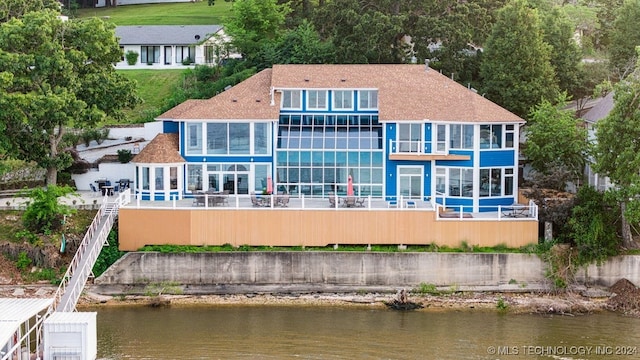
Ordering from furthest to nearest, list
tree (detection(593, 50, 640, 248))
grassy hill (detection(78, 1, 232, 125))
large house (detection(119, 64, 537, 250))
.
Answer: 1. grassy hill (detection(78, 1, 232, 125))
2. large house (detection(119, 64, 537, 250))
3. tree (detection(593, 50, 640, 248))

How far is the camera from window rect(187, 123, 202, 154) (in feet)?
199

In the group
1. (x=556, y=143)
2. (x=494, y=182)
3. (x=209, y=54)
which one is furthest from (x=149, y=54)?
(x=556, y=143)

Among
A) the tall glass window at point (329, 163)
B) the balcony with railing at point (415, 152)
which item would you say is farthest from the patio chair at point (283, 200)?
the balcony with railing at point (415, 152)

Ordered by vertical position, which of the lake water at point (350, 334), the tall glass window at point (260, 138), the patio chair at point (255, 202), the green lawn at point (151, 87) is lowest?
the lake water at point (350, 334)

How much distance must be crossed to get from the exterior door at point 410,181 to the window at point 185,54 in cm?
3222

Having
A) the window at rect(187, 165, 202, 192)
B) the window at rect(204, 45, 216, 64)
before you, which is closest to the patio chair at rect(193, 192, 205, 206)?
the window at rect(187, 165, 202, 192)

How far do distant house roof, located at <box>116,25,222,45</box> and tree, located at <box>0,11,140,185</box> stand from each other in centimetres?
2569

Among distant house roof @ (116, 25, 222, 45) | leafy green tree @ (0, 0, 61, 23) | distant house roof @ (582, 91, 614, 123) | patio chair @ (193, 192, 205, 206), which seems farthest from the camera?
distant house roof @ (116, 25, 222, 45)

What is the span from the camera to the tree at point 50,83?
58.8 m

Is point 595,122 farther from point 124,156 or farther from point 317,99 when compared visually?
point 124,156

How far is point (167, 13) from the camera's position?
369ft

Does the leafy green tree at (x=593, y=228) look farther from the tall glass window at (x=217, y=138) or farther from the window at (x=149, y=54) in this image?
the window at (x=149, y=54)

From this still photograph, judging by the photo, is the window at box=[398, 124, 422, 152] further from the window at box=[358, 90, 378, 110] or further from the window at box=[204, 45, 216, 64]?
the window at box=[204, 45, 216, 64]

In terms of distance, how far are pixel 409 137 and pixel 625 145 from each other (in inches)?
427
